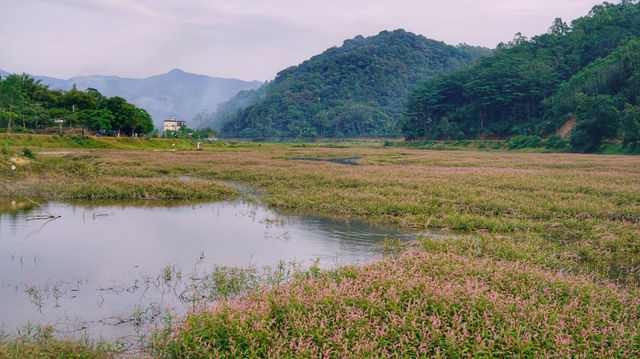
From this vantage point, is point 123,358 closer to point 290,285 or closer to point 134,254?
point 290,285

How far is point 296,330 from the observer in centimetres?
523

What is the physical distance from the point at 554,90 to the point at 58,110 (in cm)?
10612

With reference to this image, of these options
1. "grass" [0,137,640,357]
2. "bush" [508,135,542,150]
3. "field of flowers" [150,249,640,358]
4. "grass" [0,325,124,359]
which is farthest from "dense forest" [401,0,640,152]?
"grass" [0,325,124,359]

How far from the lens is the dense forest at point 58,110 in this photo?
63.2 meters

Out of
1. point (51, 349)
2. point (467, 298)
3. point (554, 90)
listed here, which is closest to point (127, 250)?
point (51, 349)

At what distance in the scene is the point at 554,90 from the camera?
94188 millimetres

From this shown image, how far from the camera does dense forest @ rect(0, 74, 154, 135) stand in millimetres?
63156

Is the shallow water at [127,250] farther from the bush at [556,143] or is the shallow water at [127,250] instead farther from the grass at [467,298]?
the bush at [556,143]

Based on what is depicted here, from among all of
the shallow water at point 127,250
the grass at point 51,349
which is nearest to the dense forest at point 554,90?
the shallow water at point 127,250

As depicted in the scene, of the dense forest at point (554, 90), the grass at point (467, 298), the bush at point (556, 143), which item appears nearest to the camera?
the grass at point (467, 298)

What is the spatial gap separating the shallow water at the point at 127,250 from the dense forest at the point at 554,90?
5879 centimetres

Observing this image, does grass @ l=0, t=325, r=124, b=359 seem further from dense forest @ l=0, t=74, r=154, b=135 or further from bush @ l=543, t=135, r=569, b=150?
bush @ l=543, t=135, r=569, b=150

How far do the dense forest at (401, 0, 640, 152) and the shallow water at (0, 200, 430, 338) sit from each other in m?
58.8

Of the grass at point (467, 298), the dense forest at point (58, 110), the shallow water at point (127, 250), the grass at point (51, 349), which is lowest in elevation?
the shallow water at point (127, 250)
